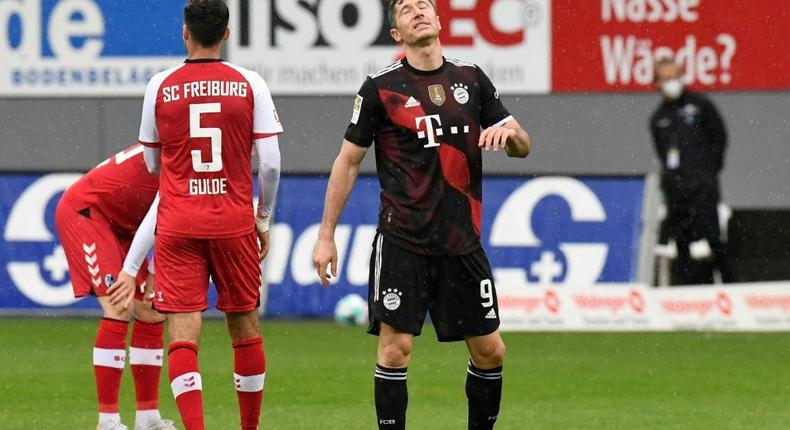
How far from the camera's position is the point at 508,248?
14562 mm

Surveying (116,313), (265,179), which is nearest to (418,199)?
(265,179)

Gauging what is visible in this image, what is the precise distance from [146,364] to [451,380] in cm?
303

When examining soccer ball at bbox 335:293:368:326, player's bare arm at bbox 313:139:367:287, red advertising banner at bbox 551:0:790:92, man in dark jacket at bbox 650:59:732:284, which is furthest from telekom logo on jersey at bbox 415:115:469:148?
red advertising banner at bbox 551:0:790:92

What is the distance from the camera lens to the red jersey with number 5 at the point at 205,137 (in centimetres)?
748

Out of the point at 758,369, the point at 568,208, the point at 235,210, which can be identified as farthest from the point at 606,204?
the point at 235,210

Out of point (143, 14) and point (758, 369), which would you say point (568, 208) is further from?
point (143, 14)

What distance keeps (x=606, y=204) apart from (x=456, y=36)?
2284mm

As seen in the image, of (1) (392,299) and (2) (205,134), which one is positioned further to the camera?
(2) (205,134)

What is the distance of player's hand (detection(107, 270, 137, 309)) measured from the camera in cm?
809

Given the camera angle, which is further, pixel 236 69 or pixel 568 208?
pixel 568 208

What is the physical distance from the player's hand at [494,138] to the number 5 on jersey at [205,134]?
3.92 ft

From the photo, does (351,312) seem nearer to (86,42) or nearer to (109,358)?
(86,42)

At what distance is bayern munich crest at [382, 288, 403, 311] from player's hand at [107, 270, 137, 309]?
56.6 inches

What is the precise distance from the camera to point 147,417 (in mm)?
8531
